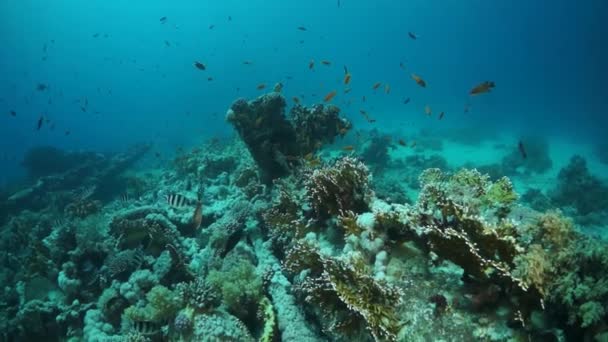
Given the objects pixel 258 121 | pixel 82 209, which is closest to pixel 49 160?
pixel 82 209

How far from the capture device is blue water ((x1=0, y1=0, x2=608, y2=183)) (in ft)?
241

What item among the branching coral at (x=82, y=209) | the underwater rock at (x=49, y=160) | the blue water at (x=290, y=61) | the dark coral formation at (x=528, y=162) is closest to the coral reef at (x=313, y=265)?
the branching coral at (x=82, y=209)

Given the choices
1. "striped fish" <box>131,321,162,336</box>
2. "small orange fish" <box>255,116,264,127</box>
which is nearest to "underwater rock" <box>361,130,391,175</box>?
"small orange fish" <box>255,116,264,127</box>

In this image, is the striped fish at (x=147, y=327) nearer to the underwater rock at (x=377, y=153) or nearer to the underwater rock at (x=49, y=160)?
the underwater rock at (x=377, y=153)

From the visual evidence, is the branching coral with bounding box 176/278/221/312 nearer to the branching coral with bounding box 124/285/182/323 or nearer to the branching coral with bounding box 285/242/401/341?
the branching coral with bounding box 124/285/182/323

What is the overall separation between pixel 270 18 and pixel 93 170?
18313cm

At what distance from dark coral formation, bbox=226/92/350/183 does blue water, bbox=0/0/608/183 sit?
3689 centimetres

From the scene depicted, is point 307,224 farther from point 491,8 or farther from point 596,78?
point 491,8

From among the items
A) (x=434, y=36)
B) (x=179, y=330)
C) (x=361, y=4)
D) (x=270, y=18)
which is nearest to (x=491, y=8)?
(x=434, y=36)

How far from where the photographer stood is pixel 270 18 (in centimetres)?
18925

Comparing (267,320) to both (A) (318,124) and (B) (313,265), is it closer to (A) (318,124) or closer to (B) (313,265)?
(B) (313,265)

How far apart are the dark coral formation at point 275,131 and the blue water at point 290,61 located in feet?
121

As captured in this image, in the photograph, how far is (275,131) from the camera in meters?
11.1

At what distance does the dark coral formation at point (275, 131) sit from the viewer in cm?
1085
